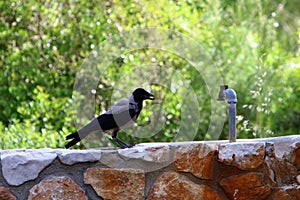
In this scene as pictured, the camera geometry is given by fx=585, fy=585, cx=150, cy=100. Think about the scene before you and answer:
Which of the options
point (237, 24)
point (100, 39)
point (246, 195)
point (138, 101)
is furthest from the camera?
point (237, 24)

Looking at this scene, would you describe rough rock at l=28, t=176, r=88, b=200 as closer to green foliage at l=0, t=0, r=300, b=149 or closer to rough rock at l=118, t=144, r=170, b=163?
rough rock at l=118, t=144, r=170, b=163

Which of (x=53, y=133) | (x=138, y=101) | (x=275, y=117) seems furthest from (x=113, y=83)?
(x=138, y=101)

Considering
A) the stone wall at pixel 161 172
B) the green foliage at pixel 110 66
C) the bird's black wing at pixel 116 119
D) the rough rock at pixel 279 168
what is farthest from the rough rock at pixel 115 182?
the green foliage at pixel 110 66

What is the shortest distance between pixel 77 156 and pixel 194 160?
0.54 m

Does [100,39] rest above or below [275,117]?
above

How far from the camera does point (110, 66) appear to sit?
565 cm

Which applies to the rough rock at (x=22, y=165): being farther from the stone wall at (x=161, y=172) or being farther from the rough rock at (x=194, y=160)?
the rough rock at (x=194, y=160)

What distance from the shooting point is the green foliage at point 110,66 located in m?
5.69

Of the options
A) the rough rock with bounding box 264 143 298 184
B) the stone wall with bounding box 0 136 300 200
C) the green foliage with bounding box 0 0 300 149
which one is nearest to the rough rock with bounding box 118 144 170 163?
the stone wall with bounding box 0 136 300 200

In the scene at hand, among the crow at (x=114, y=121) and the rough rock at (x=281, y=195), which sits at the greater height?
the crow at (x=114, y=121)

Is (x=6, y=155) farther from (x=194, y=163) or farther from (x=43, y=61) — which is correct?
(x=43, y=61)

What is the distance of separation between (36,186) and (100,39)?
11.6 ft

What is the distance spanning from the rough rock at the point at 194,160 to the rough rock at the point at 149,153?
0.06m

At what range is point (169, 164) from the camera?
2693 millimetres
